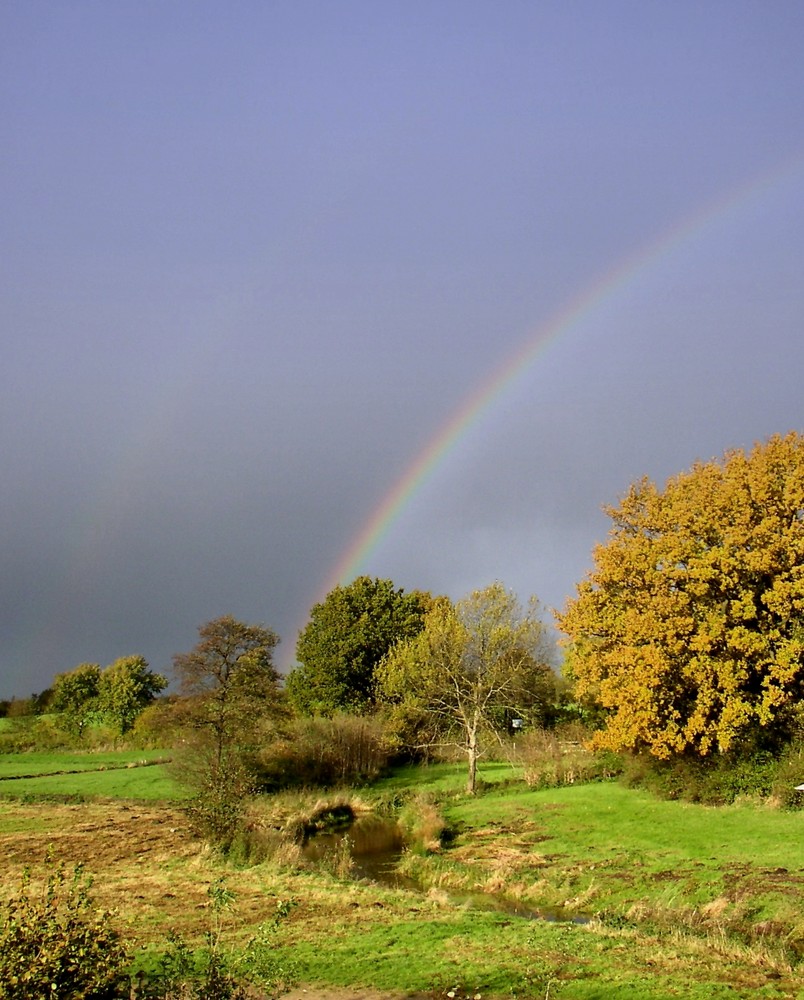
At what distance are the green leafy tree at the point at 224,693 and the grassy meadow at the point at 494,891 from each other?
3159mm

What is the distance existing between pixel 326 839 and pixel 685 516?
22.5 m

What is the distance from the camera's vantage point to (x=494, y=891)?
25125mm

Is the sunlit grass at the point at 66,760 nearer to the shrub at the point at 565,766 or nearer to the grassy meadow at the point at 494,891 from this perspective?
the grassy meadow at the point at 494,891

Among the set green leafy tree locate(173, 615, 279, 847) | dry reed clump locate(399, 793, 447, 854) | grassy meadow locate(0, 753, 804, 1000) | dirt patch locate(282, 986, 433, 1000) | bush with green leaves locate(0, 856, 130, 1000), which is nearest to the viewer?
bush with green leaves locate(0, 856, 130, 1000)

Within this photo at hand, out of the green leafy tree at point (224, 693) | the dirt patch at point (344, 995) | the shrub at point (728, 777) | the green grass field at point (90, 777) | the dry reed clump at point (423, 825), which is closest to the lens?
the dirt patch at point (344, 995)

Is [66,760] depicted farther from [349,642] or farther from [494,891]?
[494,891]

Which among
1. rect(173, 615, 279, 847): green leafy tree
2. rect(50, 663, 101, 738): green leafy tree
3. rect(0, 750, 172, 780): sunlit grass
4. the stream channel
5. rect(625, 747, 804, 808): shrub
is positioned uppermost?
rect(50, 663, 101, 738): green leafy tree

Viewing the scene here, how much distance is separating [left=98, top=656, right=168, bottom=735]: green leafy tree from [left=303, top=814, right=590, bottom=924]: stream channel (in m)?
56.2

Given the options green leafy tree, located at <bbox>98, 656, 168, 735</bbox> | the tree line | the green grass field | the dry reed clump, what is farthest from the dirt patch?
green leafy tree, located at <bbox>98, 656, 168, 735</bbox>

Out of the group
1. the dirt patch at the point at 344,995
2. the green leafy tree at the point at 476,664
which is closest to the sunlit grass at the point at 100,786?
the green leafy tree at the point at 476,664

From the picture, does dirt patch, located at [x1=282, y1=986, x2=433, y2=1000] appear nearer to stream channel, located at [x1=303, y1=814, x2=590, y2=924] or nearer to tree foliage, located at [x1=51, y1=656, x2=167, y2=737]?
stream channel, located at [x1=303, y1=814, x2=590, y2=924]

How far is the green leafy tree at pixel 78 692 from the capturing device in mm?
94144

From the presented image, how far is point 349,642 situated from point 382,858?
1489 inches

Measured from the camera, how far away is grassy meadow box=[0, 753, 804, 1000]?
13.9 metres
